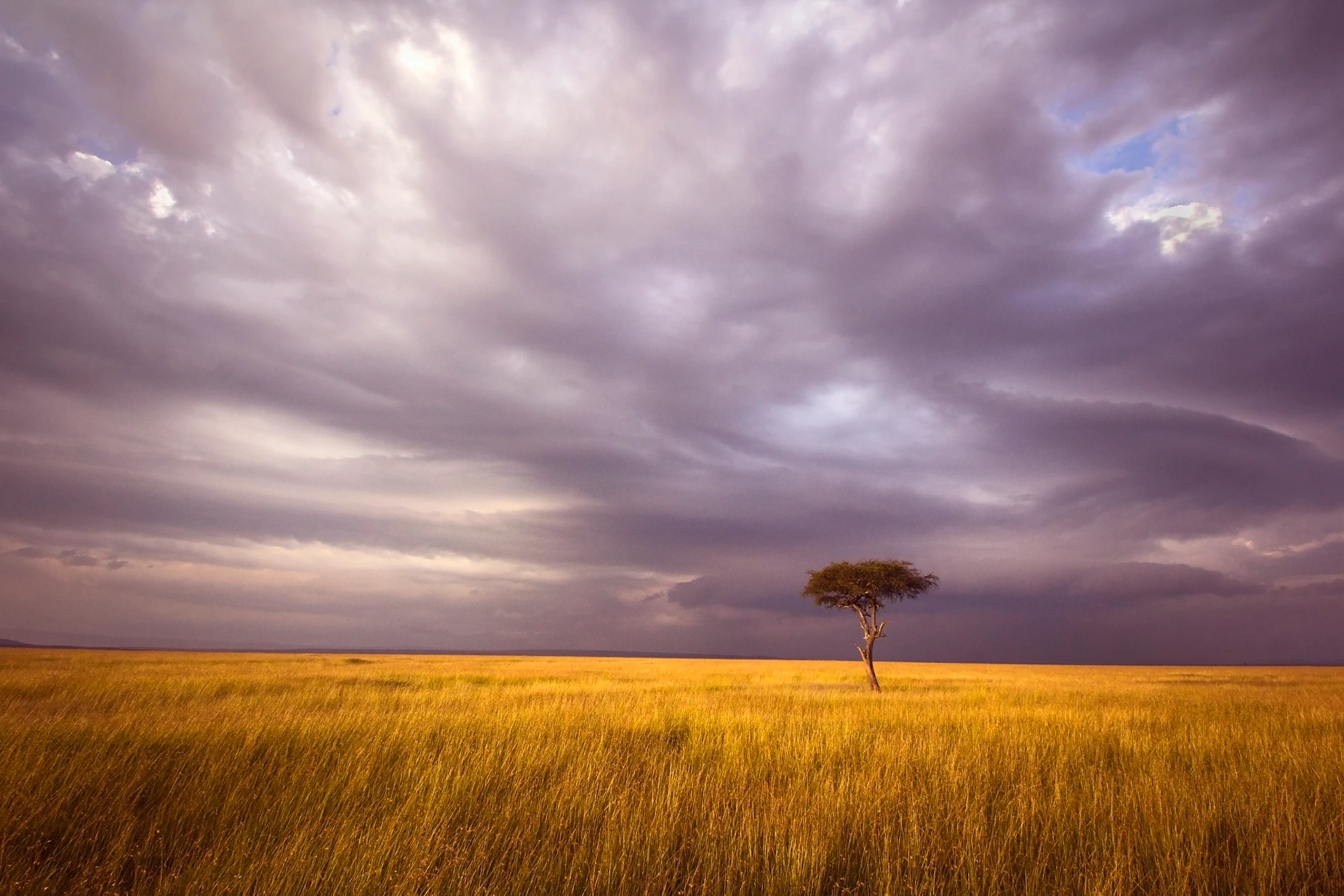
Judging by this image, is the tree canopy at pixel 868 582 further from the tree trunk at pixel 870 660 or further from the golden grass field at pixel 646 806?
the golden grass field at pixel 646 806

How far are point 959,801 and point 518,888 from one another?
5096 millimetres

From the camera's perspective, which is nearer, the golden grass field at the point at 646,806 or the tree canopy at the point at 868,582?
the golden grass field at the point at 646,806

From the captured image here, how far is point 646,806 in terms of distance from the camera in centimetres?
634

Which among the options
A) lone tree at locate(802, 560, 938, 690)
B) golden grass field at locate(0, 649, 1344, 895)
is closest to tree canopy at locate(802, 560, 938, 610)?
lone tree at locate(802, 560, 938, 690)

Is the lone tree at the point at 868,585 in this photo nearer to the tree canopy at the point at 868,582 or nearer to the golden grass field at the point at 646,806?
the tree canopy at the point at 868,582

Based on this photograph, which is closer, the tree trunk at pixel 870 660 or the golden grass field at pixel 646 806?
the golden grass field at pixel 646 806

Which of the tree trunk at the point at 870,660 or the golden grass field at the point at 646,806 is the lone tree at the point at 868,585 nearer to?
the tree trunk at the point at 870,660

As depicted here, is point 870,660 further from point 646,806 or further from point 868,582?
point 646,806

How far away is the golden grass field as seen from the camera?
4.72 m

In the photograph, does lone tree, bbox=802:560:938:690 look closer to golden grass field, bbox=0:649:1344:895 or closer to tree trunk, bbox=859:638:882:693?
tree trunk, bbox=859:638:882:693

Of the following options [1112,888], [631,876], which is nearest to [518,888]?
[631,876]

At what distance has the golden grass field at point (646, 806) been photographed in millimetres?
4719

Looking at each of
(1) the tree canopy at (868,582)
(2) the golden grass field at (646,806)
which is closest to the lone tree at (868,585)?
(1) the tree canopy at (868,582)

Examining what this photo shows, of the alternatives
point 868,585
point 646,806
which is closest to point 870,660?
point 868,585
